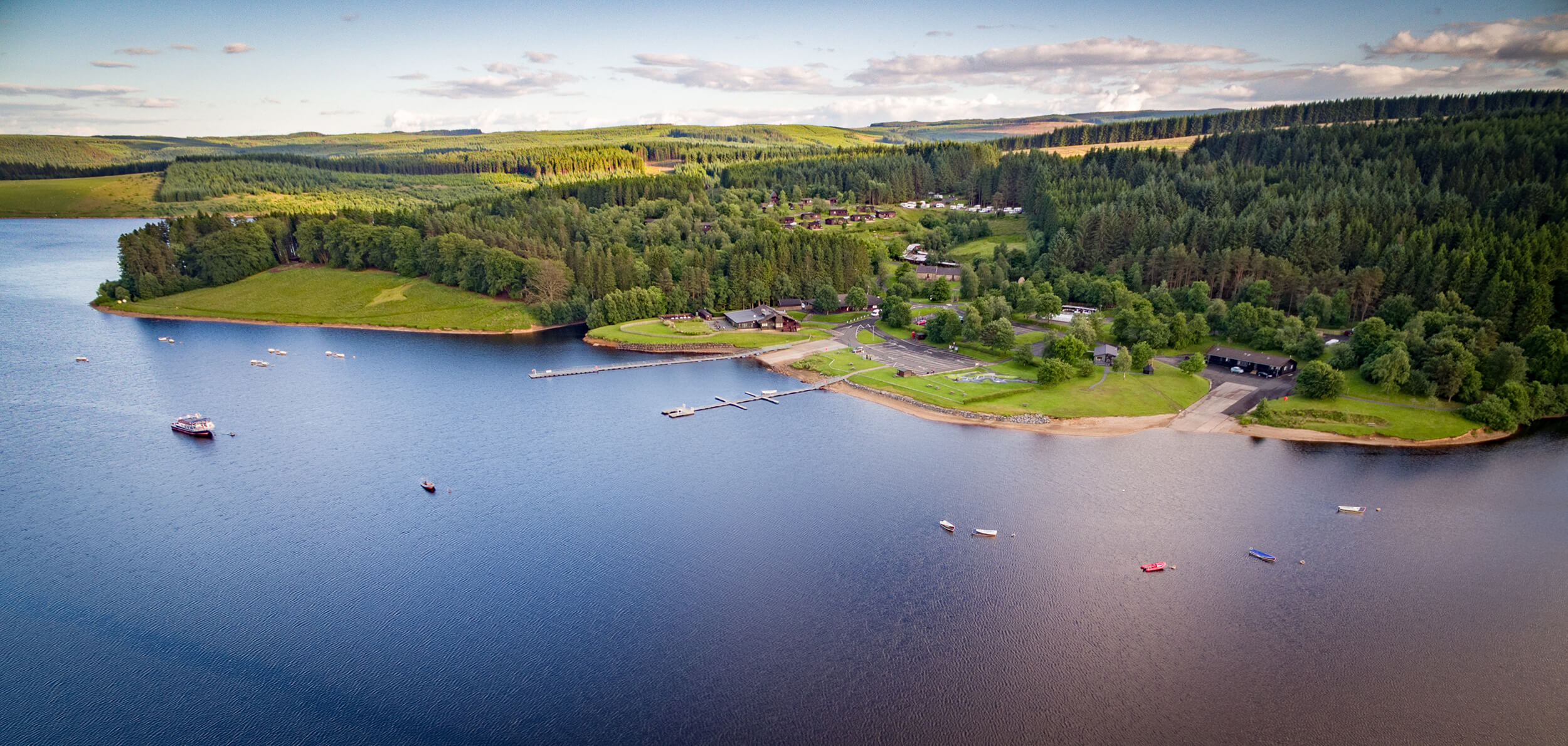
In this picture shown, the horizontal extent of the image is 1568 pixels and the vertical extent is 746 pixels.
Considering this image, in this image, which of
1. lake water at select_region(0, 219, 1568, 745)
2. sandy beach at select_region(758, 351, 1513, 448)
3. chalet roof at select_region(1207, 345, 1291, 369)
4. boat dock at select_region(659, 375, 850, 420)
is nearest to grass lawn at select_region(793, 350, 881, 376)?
boat dock at select_region(659, 375, 850, 420)

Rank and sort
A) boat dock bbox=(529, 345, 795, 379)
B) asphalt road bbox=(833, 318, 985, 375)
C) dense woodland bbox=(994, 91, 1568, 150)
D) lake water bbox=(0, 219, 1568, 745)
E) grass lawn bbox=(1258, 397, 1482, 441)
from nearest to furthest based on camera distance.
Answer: lake water bbox=(0, 219, 1568, 745) → grass lawn bbox=(1258, 397, 1482, 441) → asphalt road bbox=(833, 318, 985, 375) → boat dock bbox=(529, 345, 795, 379) → dense woodland bbox=(994, 91, 1568, 150)

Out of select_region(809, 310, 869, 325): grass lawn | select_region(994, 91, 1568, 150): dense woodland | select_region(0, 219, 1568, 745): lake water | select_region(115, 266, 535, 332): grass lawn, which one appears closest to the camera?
select_region(0, 219, 1568, 745): lake water

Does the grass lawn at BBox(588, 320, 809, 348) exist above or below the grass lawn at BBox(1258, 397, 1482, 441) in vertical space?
above

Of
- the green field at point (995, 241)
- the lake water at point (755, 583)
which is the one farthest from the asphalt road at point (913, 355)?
the green field at point (995, 241)

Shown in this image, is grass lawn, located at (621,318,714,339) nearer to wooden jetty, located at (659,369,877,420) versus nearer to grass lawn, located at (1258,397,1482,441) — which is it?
wooden jetty, located at (659,369,877,420)

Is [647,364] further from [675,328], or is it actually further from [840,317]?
[840,317]

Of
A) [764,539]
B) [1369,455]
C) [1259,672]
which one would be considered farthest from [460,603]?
[1369,455]

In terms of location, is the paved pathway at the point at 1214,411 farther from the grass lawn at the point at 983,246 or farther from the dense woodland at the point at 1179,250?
the grass lawn at the point at 983,246
